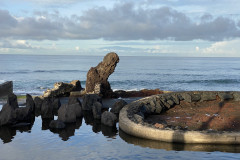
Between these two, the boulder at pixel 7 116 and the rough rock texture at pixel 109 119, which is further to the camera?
the boulder at pixel 7 116

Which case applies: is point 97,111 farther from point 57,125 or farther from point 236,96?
point 236,96

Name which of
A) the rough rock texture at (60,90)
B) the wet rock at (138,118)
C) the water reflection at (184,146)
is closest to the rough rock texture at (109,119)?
the wet rock at (138,118)

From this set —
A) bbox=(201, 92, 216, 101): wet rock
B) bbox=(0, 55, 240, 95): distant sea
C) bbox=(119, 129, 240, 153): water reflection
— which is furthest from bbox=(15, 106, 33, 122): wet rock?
bbox=(0, 55, 240, 95): distant sea

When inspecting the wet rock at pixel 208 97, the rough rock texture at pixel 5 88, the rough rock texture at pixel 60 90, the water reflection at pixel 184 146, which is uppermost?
the wet rock at pixel 208 97

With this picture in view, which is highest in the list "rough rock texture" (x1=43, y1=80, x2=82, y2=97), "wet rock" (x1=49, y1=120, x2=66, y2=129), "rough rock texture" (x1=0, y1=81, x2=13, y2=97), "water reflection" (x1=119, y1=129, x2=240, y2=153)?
"water reflection" (x1=119, y1=129, x2=240, y2=153)

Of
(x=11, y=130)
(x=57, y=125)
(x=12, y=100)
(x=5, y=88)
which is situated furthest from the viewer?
(x=5, y=88)

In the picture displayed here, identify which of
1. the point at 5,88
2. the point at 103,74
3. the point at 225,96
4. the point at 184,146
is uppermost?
the point at 103,74

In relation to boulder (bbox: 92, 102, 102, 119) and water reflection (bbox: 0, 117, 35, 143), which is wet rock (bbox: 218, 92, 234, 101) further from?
water reflection (bbox: 0, 117, 35, 143)

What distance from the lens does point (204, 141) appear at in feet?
48.2

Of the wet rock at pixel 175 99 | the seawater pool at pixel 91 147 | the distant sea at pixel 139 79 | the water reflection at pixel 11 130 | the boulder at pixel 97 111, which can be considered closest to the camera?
the seawater pool at pixel 91 147

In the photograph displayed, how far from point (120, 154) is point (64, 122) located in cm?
750

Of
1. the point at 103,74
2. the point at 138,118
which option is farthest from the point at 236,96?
the point at 103,74

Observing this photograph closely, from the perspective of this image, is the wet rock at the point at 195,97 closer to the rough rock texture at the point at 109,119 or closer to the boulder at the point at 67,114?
the rough rock texture at the point at 109,119

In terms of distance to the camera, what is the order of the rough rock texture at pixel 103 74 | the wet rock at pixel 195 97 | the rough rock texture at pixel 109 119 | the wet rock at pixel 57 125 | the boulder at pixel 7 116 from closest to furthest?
the wet rock at pixel 57 125 < the rough rock texture at pixel 109 119 < the boulder at pixel 7 116 < the wet rock at pixel 195 97 < the rough rock texture at pixel 103 74
